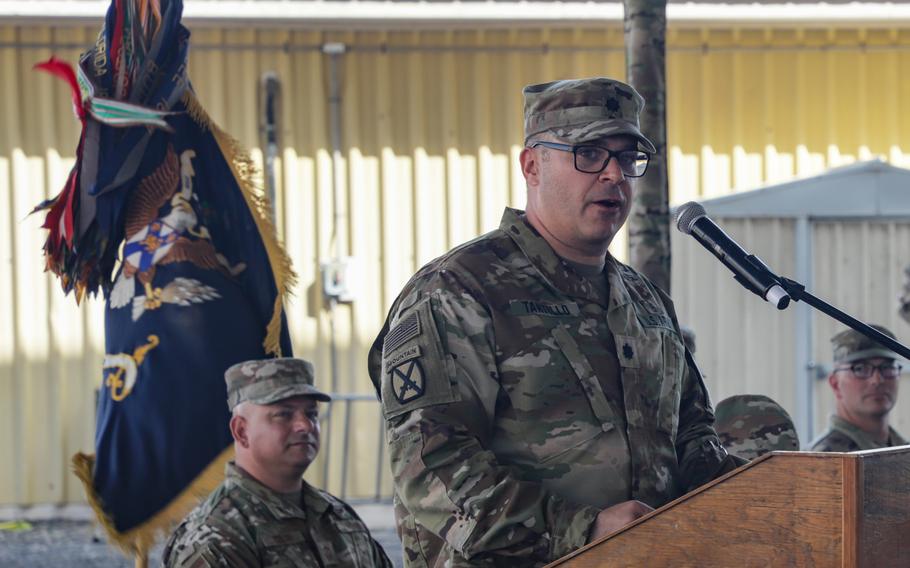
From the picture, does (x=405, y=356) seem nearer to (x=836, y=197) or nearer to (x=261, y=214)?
(x=261, y=214)

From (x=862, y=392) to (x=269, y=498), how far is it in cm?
253

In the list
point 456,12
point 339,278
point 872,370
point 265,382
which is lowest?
point 872,370

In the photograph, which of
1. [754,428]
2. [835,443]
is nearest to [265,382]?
[754,428]

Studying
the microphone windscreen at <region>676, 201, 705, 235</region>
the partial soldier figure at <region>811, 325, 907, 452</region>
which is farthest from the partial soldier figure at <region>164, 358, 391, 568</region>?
the partial soldier figure at <region>811, 325, 907, 452</region>

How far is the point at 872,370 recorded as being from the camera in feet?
17.5

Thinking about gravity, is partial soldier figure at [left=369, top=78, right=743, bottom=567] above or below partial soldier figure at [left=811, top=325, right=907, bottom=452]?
above

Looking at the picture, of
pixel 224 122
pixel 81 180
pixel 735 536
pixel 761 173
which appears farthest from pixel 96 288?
pixel 761 173

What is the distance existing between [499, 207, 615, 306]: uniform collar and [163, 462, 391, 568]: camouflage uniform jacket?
5.06 ft

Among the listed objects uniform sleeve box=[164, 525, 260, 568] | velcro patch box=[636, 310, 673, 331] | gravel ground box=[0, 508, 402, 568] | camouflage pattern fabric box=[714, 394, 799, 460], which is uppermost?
velcro patch box=[636, 310, 673, 331]

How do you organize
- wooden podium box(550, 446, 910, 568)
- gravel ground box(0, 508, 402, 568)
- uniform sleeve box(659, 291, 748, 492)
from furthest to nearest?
gravel ground box(0, 508, 402, 568)
uniform sleeve box(659, 291, 748, 492)
wooden podium box(550, 446, 910, 568)

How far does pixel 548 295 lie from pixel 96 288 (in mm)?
2246

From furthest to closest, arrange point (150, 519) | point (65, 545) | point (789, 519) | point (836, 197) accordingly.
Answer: point (836, 197) → point (65, 545) → point (150, 519) → point (789, 519)

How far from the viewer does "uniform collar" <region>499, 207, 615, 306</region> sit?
106 inches

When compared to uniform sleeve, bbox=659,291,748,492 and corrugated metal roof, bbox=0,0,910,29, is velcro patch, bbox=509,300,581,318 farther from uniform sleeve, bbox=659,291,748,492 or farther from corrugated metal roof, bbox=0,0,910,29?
corrugated metal roof, bbox=0,0,910,29
